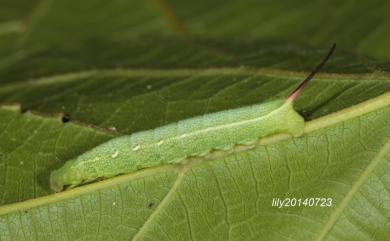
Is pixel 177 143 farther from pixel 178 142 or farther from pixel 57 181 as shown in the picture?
pixel 57 181

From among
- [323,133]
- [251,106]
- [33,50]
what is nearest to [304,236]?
[323,133]

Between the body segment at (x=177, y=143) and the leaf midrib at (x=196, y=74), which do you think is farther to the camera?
the leaf midrib at (x=196, y=74)

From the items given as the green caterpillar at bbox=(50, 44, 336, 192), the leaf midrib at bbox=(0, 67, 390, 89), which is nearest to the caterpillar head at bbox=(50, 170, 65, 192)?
the green caterpillar at bbox=(50, 44, 336, 192)

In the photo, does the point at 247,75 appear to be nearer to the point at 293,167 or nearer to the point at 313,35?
the point at 293,167

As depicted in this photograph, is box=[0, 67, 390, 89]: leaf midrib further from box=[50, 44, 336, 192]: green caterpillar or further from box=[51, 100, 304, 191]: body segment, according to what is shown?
box=[51, 100, 304, 191]: body segment

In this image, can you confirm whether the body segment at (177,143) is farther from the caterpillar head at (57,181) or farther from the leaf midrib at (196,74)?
the leaf midrib at (196,74)

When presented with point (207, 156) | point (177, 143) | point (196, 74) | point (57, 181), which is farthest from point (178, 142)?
point (196, 74)

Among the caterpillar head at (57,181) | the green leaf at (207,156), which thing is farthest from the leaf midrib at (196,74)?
the caterpillar head at (57,181)

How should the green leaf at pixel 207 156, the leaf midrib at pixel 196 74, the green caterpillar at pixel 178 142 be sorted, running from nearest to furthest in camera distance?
the green leaf at pixel 207 156 → the green caterpillar at pixel 178 142 → the leaf midrib at pixel 196 74
